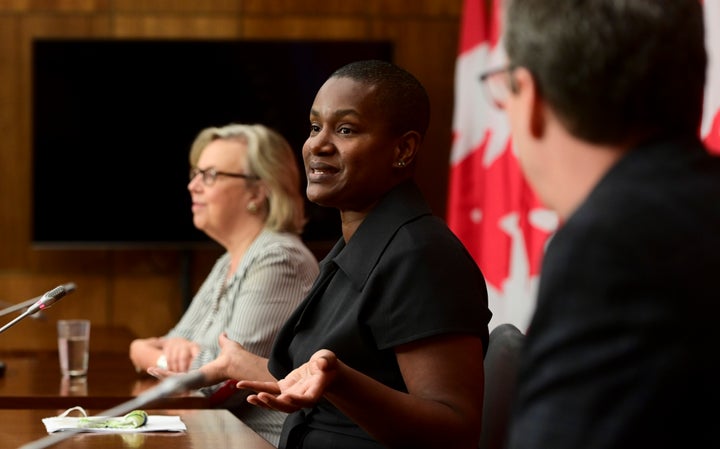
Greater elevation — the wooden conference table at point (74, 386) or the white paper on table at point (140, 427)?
the white paper on table at point (140, 427)

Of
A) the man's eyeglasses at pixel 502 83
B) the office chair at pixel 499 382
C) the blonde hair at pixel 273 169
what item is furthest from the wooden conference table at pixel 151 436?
the blonde hair at pixel 273 169

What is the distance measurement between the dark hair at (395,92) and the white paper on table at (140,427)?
2.46 ft

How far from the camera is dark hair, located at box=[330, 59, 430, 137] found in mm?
2225

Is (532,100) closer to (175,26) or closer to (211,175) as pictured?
(211,175)

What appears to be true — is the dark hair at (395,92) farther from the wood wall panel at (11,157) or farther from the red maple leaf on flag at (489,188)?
the wood wall panel at (11,157)

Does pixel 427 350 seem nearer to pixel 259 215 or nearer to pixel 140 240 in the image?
pixel 259 215

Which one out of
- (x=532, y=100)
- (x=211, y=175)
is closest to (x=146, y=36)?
(x=211, y=175)

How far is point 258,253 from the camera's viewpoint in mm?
3311

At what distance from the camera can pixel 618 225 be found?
3.28 feet

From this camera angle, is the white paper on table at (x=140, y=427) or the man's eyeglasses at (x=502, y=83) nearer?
the man's eyeglasses at (x=502, y=83)

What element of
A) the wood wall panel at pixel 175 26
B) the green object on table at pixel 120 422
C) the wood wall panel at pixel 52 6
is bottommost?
the green object on table at pixel 120 422

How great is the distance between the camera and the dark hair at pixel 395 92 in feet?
7.30

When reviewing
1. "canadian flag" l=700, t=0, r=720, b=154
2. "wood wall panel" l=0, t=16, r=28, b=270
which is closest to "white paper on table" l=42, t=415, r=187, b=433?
"canadian flag" l=700, t=0, r=720, b=154

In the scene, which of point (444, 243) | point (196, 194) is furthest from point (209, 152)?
point (444, 243)
